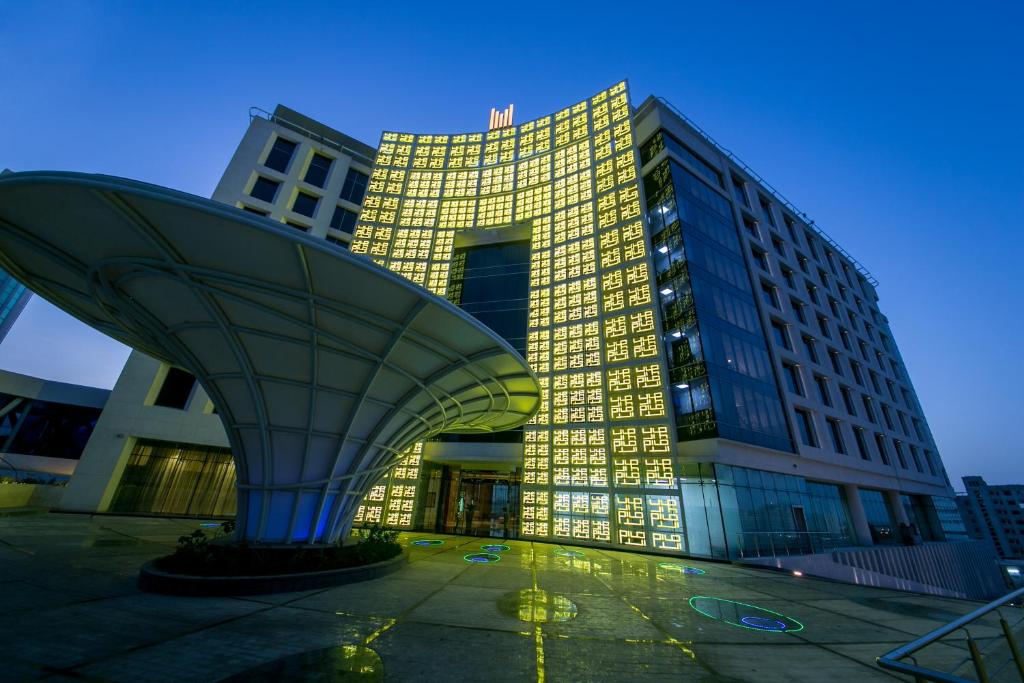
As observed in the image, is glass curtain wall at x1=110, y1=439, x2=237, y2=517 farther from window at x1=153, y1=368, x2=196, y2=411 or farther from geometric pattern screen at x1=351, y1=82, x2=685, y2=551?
geometric pattern screen at x1=351, y1=82, x2=685, y2=551

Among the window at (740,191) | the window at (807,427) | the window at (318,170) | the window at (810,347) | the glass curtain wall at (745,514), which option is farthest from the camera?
the window at (318,170)

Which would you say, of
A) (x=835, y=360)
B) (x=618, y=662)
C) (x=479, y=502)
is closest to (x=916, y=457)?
(x=835, y=360)

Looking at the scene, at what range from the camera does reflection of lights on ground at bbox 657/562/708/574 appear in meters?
17.4

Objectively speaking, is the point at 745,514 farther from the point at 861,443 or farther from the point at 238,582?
the point at 238,582

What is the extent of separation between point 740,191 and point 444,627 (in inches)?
1785

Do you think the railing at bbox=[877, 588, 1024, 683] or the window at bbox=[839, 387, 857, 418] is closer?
the railing at bbox=[877, 588, 1024, 683]

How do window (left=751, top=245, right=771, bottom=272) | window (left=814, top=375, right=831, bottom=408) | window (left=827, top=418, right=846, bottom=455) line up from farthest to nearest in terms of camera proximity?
window (left=751, top=245, right=771, bottom=272), window (left=814, top=375, right=831, bottom=408), window (left=827, top=418, right=846, bottom=455)

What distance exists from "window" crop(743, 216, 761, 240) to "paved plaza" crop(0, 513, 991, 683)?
106 ft

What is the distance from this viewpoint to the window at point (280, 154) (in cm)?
3766

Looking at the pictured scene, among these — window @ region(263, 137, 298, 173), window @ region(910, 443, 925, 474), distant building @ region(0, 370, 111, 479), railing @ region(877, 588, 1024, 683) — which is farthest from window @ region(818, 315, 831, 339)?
distant building @ region(0, 370, 111, 479)

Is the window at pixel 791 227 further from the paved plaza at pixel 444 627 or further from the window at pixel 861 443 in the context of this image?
the paved plaza at pixel 444 627

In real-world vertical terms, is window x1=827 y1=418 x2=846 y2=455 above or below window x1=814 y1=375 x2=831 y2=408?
below

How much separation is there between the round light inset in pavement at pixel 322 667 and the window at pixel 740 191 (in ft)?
148

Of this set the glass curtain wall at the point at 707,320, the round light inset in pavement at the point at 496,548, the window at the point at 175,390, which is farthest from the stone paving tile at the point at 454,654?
the window at the point at 175,390
